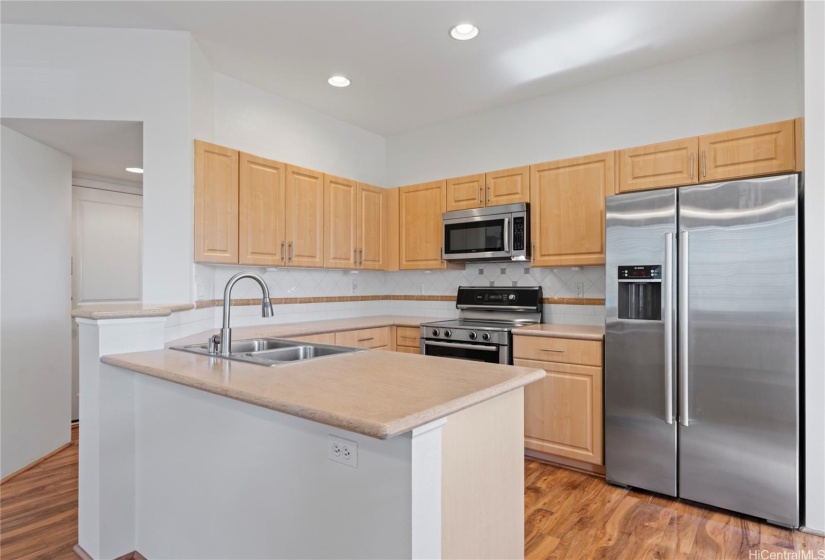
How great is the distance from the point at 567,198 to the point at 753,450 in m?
1.85

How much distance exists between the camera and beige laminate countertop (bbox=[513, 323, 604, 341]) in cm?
294

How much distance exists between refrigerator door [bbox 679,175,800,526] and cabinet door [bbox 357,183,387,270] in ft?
8.17

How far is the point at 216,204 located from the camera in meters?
3.00

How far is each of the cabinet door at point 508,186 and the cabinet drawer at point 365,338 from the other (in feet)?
4.46

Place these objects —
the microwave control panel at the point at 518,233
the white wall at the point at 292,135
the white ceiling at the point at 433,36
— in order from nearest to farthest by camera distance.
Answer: the white ceiling at the point at 433,36, the white wall at the point at 292,135, the microwave control panel at the point at 518,233

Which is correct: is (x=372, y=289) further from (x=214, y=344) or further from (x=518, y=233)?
(x=214, y=344)

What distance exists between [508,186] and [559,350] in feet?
4.43

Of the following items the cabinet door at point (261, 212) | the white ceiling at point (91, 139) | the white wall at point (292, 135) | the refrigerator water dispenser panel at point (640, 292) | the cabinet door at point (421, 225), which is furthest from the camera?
the cabinet door at point (421, 225)

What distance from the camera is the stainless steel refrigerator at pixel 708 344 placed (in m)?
2.31

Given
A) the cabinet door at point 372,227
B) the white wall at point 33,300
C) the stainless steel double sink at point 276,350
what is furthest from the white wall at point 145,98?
the cabinet door at point 372,227

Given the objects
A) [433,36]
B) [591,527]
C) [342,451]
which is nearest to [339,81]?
[433,36]

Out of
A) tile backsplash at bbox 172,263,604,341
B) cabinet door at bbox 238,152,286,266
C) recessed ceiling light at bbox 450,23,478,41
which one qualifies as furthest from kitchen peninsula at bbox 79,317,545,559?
recessed ceiling light at bbox 450,23,478,41

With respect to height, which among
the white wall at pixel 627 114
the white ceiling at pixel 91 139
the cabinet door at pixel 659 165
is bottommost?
the cabinet door at pixel 659 165
